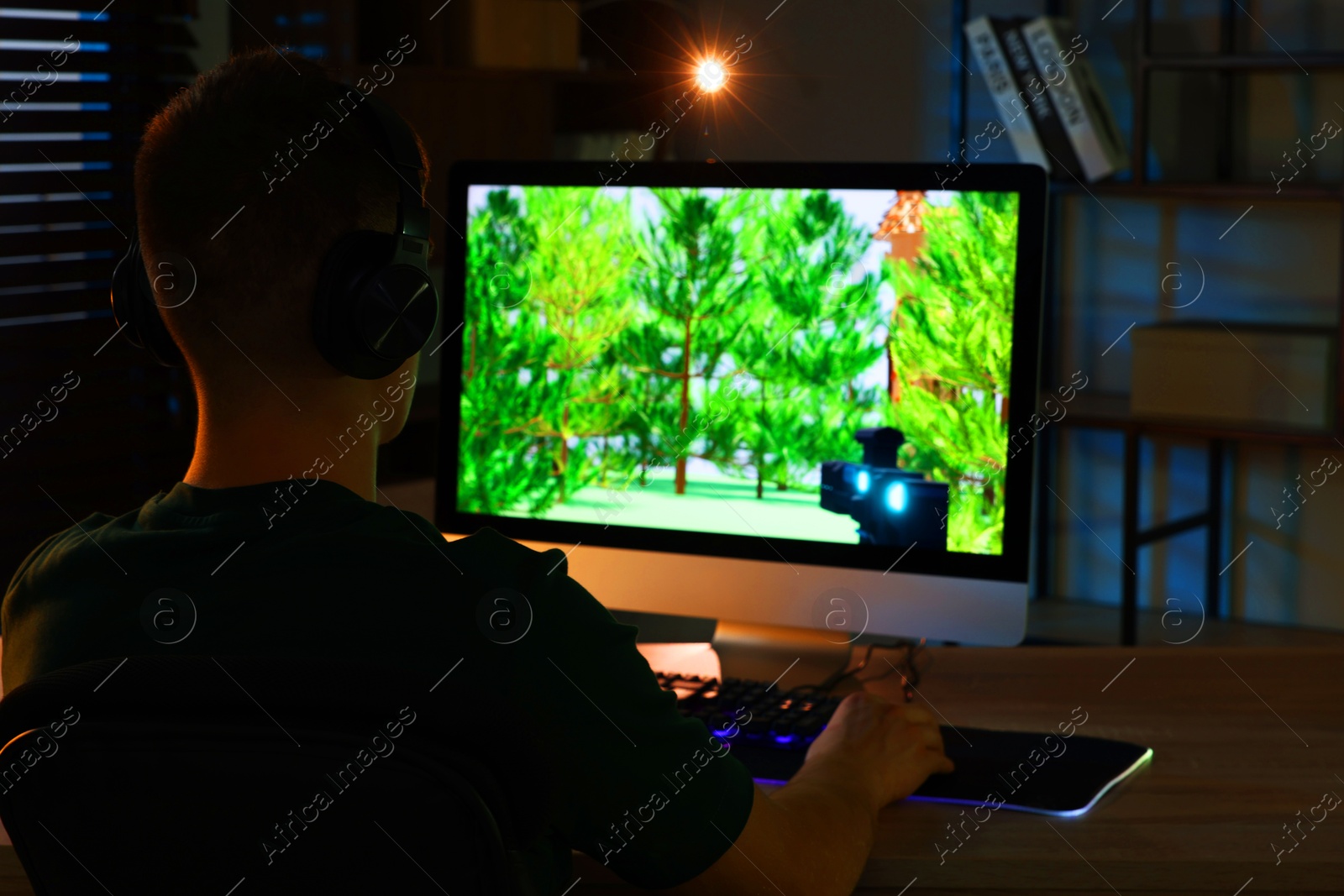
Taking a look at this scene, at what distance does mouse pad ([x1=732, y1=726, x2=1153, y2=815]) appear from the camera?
3.15 feet

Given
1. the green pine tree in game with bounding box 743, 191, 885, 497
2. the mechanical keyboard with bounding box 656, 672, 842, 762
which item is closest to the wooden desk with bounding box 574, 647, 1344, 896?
the mechanical keyboard with bounding box 656, 672, 842, 762

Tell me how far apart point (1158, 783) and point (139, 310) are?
0.85 meters

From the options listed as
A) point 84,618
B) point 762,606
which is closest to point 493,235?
point 762,606

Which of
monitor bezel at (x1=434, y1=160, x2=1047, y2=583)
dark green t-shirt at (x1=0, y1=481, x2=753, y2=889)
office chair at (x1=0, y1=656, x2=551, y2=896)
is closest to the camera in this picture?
office chair at (x1=0, y1=656, x2=551, y2=896)

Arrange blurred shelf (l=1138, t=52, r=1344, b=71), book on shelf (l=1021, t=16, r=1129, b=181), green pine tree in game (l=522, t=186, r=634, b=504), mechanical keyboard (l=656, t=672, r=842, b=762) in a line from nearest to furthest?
mechanical keyboard (l=656, t=672, r=842, b=762), green pine tree in game (l=522, t=186, r=634, b=504), blurred shelf (l=1138, t=52, r=1344, b=71), book on shelf (l=1021, t=16, r=1129, b=181)

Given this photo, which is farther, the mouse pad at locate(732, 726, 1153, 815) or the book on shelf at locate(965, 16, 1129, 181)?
the book on shelf at locate(965, 16, 1129, 181)

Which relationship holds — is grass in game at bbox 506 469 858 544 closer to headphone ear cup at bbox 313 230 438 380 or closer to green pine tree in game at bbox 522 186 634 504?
green pine tree in game at bbox 522 186 634 504

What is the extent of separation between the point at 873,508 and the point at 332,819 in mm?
745

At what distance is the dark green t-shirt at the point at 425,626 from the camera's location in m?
0.65

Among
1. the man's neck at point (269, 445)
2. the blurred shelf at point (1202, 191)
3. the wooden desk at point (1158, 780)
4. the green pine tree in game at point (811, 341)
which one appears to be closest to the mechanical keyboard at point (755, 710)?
the wooden desk at point (1158, 780)

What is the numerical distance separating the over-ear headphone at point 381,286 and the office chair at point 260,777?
25 centimetres

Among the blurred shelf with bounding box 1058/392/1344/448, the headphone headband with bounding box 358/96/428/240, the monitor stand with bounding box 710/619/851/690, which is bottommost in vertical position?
the monitor stand with bounding box 710/619/851/690

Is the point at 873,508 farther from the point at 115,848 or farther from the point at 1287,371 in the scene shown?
the point at 1287,371

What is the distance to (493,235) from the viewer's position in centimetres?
132
